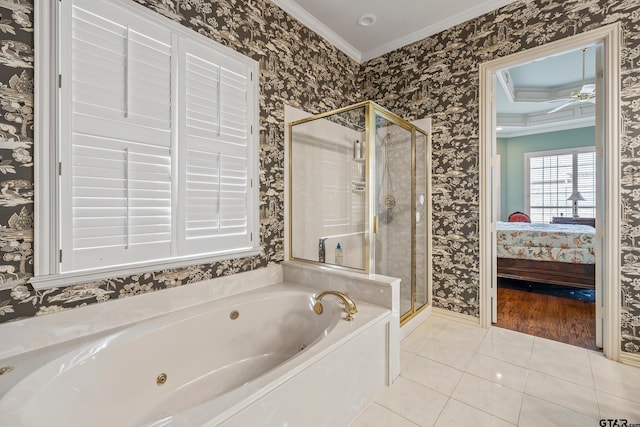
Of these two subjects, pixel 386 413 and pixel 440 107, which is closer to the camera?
pixel 386 413

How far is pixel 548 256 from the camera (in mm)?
3363

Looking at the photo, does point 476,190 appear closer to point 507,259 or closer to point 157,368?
point 507,259

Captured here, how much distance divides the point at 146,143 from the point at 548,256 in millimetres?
4260

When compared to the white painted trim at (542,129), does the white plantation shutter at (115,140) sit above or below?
below

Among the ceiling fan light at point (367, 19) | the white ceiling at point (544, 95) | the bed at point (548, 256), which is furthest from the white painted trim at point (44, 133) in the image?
the bed at point (548, 256)

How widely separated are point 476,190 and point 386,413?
195 cm

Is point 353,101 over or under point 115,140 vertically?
over

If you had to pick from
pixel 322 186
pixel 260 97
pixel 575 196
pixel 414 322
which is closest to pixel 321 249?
pixel 322 186

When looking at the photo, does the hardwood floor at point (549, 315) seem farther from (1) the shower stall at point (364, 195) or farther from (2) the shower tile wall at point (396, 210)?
(2) the shower tile wall at point (396, 210)

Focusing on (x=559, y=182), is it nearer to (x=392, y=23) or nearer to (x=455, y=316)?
(x=455, y=316)

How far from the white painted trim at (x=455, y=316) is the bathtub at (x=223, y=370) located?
4.12 ft

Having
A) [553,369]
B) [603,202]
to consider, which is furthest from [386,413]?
[603,202]

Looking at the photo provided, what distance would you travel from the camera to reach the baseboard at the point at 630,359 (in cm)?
188

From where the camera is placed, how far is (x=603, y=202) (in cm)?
200
